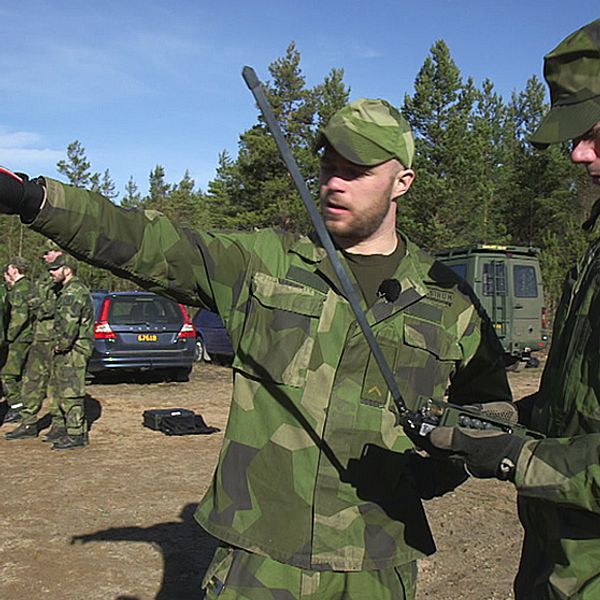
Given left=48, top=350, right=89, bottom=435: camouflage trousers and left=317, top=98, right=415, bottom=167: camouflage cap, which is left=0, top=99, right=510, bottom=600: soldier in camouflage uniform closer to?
left=317, top=98, right=415, bottom=167: camouflage cap

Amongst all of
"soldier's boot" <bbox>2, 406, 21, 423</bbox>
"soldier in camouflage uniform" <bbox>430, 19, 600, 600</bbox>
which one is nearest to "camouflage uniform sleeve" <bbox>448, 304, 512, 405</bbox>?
"soldier in camouflage uniform" <bbox>430, 19, 600, 600</bbox>

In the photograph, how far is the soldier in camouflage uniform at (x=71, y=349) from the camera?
8.30m

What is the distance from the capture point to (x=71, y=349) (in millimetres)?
8406

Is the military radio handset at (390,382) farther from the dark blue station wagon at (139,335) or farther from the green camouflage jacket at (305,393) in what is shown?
the dark blue station wagon at (139,335)

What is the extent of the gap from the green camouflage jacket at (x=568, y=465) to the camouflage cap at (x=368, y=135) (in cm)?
72

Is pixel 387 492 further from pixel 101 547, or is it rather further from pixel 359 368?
pixel 101 547

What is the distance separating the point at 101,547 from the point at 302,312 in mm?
3618

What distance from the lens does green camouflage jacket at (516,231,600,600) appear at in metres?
1.81

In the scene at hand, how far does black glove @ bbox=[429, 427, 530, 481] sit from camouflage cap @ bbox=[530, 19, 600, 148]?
0.80 m

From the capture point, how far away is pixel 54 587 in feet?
15.6

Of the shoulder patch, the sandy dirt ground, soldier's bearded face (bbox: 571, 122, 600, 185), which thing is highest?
soldier's bearded face (bbox: 571, 122, 600, 185)

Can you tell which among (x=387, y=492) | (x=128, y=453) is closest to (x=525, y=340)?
(x=128, y=453)

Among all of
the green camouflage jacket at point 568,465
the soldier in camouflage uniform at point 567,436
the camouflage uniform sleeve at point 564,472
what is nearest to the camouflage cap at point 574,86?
the soldier in camouflage uniform at point 567,436

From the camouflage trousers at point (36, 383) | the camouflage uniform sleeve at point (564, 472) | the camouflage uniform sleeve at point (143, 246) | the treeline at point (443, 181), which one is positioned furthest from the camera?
the treeline at point (443, 181)
